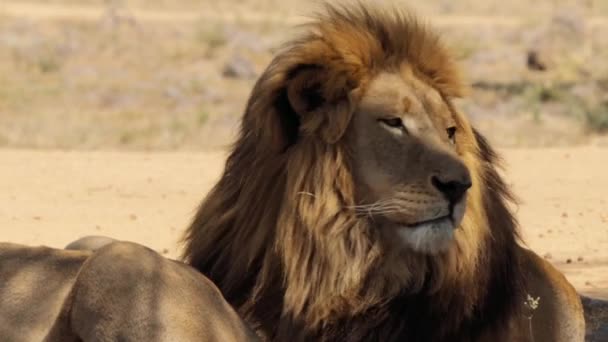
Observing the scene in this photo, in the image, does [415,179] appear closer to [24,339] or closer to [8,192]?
[24,339]

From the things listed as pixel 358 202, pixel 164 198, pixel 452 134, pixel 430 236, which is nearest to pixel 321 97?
pixel 358 202

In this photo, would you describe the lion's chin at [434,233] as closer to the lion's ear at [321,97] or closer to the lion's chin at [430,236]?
the lion's chin at [430,236]

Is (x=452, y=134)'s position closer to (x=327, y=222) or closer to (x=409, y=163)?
(x=409, y=163)

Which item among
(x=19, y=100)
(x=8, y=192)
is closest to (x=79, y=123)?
(x=19, y=100)

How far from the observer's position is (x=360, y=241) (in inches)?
182

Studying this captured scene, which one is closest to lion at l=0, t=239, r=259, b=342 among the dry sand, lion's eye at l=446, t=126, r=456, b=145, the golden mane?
the golden mane

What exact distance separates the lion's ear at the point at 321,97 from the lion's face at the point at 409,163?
0.06 meters

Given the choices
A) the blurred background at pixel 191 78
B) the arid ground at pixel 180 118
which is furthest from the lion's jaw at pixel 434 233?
the blurred background at pixel 191 78

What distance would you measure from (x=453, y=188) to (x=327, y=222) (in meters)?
0.44

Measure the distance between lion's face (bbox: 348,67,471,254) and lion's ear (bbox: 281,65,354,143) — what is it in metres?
0.06

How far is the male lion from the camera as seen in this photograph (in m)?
4.60

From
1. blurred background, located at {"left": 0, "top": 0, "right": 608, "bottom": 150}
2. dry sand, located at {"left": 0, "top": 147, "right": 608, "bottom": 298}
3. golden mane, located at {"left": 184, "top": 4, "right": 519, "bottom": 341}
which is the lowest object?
blurred background, located at {"left": 0, "top": 0, "right": 608, "bottom": 150}

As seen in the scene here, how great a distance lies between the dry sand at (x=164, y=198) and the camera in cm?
821

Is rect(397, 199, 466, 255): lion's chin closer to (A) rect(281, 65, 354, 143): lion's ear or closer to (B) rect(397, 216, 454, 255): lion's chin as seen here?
(B) rect(397, 216, 454, 255): lion's chin
